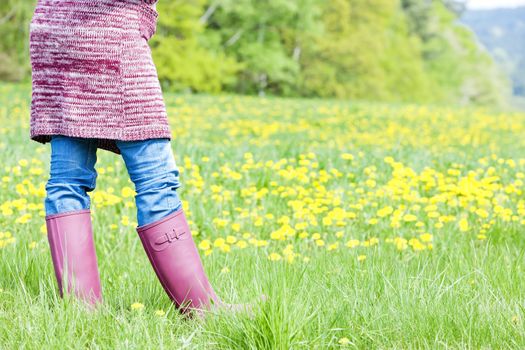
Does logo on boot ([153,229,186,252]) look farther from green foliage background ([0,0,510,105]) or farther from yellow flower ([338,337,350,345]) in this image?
green foliage background ([0,0,510,105])

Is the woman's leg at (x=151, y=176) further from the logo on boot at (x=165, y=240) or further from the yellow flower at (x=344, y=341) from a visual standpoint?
the yellow flower at (x=344, y=341)

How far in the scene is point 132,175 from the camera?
2303 mm

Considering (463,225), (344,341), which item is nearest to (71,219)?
(344,341)

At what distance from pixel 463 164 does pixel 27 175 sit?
3592 mm

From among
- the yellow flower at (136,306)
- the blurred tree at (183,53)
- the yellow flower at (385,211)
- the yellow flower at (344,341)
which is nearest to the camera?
the yellow flower at (344,341)

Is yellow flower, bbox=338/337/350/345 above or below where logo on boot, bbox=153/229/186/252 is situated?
below

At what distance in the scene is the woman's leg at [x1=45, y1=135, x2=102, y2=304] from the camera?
91.7 inches

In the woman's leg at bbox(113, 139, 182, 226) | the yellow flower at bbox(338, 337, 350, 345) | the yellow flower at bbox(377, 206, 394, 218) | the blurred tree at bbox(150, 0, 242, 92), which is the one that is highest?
the blurred tree at bbox(150, 0, 242, 92)

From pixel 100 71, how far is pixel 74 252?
63cm

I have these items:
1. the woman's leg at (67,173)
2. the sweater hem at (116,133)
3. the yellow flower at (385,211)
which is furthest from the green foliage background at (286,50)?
the sweater hem at (116,133)

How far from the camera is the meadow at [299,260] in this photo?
6.78 ft

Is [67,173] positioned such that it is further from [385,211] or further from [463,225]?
[463,225]

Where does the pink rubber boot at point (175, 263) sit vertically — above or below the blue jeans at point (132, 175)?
below

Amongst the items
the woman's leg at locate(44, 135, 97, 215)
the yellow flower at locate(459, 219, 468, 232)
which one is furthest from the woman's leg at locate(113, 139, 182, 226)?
the yellow flower at locate(459, 219, 468, 232)
